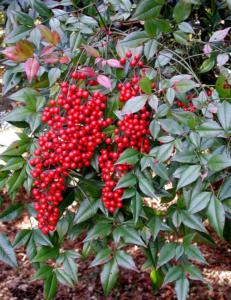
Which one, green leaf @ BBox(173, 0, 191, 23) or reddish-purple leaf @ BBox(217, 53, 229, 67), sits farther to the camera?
reddish-purple leaf @ BBox(217, 53, 229, 67)

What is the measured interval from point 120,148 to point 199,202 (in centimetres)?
23

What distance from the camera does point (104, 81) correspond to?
42.7 inches

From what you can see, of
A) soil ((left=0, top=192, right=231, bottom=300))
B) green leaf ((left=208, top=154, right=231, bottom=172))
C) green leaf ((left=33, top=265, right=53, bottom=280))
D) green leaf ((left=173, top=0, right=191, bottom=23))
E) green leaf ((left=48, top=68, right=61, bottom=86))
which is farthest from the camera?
soil ((left=0, top=192, right=231, bottom=300))

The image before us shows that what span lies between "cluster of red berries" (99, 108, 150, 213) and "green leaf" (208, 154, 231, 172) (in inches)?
7.2

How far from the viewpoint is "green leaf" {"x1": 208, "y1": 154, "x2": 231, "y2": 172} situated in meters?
0.95

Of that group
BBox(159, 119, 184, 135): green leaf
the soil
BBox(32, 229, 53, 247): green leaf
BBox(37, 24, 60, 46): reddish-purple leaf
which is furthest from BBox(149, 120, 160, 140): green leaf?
the soil

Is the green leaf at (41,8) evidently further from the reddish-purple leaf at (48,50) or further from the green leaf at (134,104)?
the green leaf at (134,104)

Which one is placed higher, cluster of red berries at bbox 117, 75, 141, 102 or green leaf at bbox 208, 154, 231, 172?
cluster of red berries at bbox 117, 75, 141, 102

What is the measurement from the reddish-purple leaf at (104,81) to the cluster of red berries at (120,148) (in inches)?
3.5

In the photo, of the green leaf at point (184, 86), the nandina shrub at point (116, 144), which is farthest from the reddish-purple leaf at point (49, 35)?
the green leaf at point (184, 86)

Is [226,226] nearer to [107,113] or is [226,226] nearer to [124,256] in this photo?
[124,256]

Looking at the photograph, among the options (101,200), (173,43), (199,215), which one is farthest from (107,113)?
(173,43)

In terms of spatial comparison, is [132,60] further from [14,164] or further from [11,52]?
[14,164]

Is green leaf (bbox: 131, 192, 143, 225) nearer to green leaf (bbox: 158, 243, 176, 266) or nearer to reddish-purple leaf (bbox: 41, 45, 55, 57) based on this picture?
green leaf (bbox: 158, 243, 176, 266)
